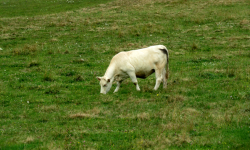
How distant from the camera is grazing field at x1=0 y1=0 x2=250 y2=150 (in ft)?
29.1

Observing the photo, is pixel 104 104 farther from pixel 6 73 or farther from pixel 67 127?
pixel 6 73

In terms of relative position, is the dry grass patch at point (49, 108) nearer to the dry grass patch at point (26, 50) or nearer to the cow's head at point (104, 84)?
the cow's head at point (104, 84)

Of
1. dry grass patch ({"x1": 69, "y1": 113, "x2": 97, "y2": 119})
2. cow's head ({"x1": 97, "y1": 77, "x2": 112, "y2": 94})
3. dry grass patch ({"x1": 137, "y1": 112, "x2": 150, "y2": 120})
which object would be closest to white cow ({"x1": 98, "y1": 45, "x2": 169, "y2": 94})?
cow's head ({"x1": 97, "y1": 77, "x2": 112, "y2": 94})

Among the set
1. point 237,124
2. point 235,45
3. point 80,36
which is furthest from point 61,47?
point 237,124

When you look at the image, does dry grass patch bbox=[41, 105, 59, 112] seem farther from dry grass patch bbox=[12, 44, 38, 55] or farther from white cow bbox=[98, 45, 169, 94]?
dry grass patch bbox=[12, 44, 38, 55]

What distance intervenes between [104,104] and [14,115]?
320cm

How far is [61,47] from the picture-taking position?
23.3 m

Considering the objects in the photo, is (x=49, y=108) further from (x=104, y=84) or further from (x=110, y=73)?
(x=110, y=73)

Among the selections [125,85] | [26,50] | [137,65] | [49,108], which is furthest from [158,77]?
[26,50]

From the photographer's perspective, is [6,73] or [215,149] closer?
[215,149]

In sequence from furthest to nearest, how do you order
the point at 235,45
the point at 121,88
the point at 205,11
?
1. the point at 205,11
2. the point at 235,45
3. the point at 121,88

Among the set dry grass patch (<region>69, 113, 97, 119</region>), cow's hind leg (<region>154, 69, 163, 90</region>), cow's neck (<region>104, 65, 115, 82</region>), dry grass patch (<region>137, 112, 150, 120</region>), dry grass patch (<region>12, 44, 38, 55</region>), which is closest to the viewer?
dry grass patch (<region>137, 112, 150, 120</region>)

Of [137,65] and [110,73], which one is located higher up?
[137,65]

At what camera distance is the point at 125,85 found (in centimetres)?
1520
